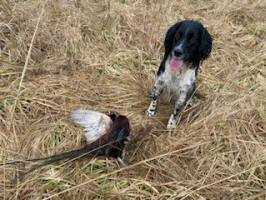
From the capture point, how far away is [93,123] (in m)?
2.09

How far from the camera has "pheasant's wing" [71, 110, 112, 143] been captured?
1.98 meters

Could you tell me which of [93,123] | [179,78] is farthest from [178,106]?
[93,123]

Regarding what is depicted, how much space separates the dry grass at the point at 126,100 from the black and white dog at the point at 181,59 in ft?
0.66

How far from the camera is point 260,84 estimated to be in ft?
9.83

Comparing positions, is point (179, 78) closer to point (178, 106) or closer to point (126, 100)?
point (178, 106)

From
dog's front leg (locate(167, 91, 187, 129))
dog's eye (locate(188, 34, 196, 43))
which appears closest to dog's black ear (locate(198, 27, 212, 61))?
dog's eye (locate(188, 34, 196, 43))

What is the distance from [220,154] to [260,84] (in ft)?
4.61

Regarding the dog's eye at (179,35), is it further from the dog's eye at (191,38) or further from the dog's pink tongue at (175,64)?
the dog's pink tongue at (175,64)

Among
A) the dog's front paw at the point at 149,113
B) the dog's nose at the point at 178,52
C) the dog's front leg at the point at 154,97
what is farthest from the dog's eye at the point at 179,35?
the dog's front paw at the point at 149,113

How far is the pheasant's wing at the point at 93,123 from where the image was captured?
6.48 feet

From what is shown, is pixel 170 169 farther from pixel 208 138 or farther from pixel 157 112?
pixel 157 112

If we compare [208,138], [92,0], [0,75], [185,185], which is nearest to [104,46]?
[92,0]

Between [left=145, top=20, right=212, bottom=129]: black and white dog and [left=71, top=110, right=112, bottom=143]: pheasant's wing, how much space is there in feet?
2.33

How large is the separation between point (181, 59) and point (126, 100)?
813 millimetres
